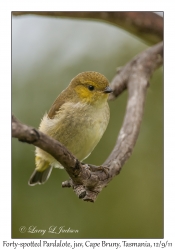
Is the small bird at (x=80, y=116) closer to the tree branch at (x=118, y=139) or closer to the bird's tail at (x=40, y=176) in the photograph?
the tree branch at (x=118, y=139)

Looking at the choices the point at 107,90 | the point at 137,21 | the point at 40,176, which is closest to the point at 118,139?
the point at 107,90

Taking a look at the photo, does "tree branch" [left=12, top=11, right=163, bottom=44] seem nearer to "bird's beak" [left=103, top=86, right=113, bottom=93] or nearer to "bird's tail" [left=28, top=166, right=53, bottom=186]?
"bird's beak" [left=103, top=86, right=113, bottom=93]

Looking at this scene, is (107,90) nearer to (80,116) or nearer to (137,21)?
(80,116)

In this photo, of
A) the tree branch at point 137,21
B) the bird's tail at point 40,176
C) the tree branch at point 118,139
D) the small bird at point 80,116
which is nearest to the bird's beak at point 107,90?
the small bird at point 80,116

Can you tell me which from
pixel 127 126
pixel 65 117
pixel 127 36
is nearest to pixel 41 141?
pixel 65 117

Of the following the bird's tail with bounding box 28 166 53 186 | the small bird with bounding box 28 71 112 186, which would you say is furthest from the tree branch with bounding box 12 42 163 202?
the bird's tail with bounding box 28 166 53 186
